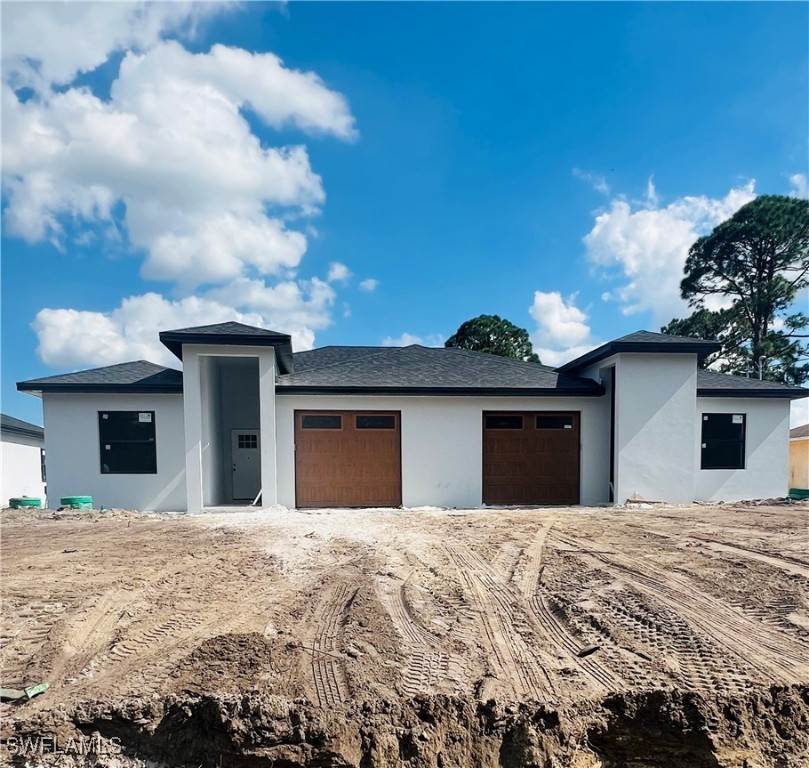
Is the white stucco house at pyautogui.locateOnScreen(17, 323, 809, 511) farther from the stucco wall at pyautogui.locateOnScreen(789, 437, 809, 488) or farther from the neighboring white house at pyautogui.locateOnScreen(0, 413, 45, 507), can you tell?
the stucco wall at pyautogui.locateOnScreen(789, 437, 809, 488)

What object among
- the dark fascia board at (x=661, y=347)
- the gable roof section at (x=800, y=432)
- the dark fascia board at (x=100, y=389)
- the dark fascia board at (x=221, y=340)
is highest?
the dark fascia board at (x=221, y=340)

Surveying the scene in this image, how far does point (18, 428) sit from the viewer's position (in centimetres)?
1667

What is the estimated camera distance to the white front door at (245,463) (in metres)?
13.1

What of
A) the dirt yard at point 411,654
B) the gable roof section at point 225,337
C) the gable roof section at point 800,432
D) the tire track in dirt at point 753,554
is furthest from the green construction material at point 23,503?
the gable roof section at point 800,432

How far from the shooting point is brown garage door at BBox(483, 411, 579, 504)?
37.4ft

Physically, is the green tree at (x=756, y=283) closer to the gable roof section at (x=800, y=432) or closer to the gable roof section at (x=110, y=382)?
the gable roof section at (x=800, y=432)

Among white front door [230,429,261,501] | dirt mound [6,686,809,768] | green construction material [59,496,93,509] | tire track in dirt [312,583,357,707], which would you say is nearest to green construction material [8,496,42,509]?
green construction material [59,496,93,509]

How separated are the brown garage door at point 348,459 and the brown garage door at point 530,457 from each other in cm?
238

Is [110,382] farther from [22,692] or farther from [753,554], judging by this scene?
[753,554]

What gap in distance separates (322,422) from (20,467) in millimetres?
12946

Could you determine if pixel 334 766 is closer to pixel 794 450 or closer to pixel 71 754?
pixel 71 754

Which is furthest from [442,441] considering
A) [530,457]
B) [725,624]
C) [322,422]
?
[725,624]

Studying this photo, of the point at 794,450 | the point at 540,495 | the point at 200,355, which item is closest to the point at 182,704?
the point at 200,355

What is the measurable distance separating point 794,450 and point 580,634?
22.5 metres
